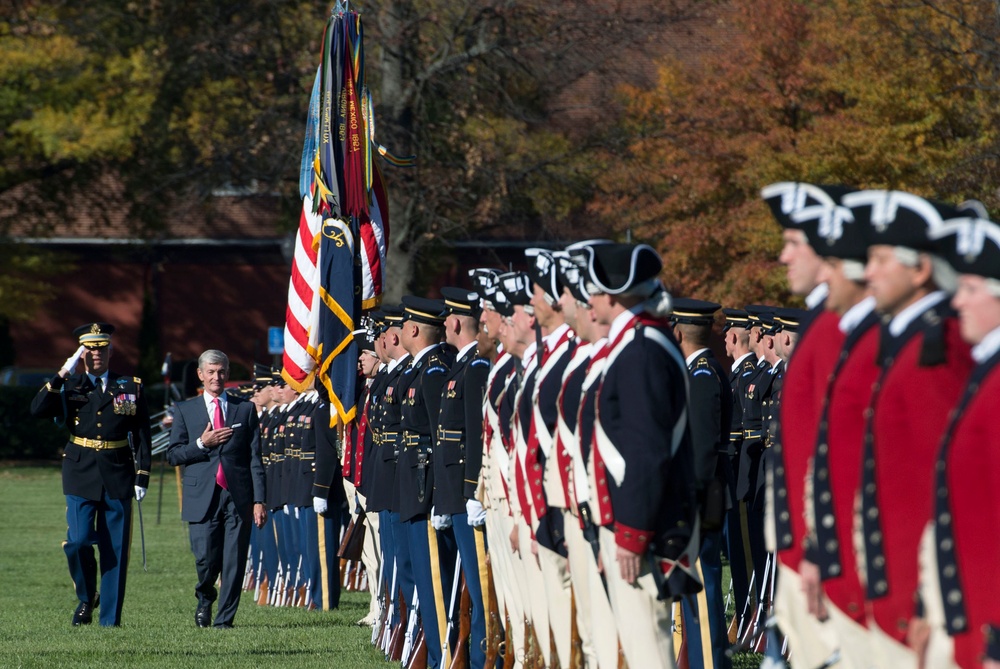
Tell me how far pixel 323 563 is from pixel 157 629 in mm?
2425

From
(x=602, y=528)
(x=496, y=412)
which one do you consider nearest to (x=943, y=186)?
(x=496, y=412)

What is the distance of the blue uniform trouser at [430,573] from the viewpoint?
9797mm

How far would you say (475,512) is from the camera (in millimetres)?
9203

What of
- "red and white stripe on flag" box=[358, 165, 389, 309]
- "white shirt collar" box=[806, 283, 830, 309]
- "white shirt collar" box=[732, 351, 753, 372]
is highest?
→ "red and white stripe on flag" box=[358, 165, 389, 309]

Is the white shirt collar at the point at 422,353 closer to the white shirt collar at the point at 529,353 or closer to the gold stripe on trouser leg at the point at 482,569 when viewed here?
the gold stripe on trouser leg at the point at 482,569

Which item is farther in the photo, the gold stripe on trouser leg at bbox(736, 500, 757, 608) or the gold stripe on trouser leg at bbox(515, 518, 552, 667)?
the gold stripe on trouser leg at bbox(736, 500, 757, 608)

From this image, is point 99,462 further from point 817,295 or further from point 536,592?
point 817,295

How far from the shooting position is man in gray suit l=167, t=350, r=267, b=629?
42.0 feet

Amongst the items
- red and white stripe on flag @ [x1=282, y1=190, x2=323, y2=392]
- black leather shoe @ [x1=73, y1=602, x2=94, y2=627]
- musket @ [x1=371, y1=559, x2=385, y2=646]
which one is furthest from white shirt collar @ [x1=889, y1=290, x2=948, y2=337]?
black leather shoe @ [x1=73, y1=602, x2=94, y2=627]

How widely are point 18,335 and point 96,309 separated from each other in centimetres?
234

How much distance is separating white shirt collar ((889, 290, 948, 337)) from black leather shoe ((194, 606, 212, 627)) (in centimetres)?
896

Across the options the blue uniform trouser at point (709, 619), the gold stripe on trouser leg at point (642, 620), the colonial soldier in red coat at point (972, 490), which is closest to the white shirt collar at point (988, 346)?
the colonial soldier in red coat at point (972, 490)

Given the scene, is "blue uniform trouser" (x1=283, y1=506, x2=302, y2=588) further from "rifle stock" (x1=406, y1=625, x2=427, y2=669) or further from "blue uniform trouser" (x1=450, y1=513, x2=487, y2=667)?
"blue uniform trouser" (x1=450, y1=513, x2=487, y2=667)

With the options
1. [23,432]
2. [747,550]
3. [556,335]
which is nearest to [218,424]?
[747,550]
